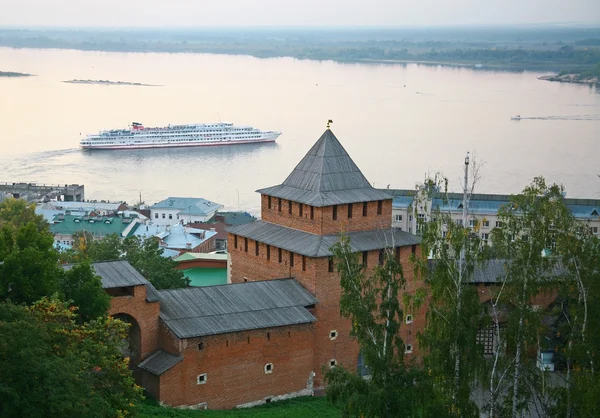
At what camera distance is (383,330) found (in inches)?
542

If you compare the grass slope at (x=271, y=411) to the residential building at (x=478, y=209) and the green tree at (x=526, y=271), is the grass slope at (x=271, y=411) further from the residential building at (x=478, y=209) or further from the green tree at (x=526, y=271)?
the residential building at (x=478, y=209)

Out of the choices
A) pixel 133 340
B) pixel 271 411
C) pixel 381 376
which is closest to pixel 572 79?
pixel 271 411

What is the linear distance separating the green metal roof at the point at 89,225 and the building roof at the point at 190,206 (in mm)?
3863

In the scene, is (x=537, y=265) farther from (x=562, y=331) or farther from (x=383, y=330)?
(x=383, y=330)

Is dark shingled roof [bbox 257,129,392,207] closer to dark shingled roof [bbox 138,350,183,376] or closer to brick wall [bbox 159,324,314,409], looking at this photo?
brick wall [bbox 159,324,314,409]

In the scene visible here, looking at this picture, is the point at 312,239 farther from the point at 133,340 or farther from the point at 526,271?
the point at 526,271

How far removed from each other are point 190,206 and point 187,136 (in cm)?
3310

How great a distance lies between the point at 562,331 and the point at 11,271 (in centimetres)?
763

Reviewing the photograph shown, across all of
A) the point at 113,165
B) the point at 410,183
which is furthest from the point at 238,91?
the point at 410,183

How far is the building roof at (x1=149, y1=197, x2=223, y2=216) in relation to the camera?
46281mm

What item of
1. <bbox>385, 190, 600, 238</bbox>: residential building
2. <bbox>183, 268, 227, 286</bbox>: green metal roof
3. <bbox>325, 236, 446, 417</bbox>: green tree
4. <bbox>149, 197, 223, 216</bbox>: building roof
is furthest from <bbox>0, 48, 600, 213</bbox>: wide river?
<bbox>325, 236, 446, 417</bbox>: green tree

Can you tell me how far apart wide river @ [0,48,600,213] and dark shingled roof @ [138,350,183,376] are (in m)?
31.7

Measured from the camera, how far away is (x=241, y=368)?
17.8 m

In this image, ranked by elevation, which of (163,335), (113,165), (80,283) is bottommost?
(113,165)
